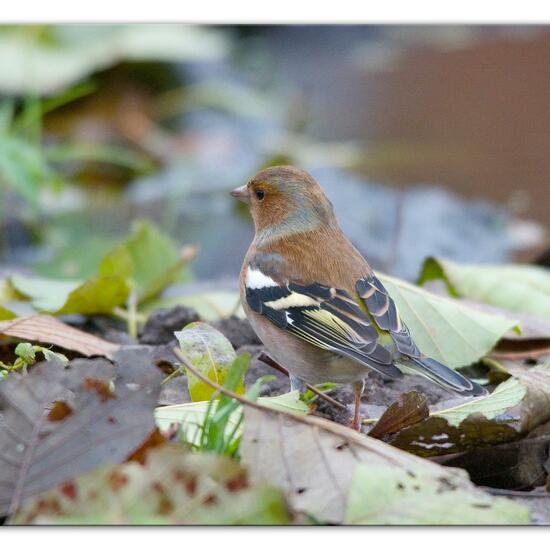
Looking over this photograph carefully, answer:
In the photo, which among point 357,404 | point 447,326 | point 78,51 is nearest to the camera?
point 357,404

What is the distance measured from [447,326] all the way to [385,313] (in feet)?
1.91

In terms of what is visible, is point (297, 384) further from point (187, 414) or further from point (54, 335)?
point (54, 335)

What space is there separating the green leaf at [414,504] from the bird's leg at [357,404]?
26.9 inches

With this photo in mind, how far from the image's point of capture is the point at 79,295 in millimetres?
4656

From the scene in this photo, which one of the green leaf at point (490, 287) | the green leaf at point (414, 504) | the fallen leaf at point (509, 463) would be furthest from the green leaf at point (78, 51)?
the green leaf at point (414, 504)

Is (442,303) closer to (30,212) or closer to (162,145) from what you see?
(30,212)

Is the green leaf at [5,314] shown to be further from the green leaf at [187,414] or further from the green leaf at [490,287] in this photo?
the green leaf at [490,287]

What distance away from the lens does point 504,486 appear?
10.5 ft

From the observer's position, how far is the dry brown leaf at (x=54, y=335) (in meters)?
3.93

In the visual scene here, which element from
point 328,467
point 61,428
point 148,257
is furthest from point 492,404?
point 148,257

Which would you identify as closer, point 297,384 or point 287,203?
point 297,384

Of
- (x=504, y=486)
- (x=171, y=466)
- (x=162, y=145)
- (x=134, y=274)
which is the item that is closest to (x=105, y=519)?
(x=171, y=466)

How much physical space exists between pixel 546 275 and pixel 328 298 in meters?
2.36

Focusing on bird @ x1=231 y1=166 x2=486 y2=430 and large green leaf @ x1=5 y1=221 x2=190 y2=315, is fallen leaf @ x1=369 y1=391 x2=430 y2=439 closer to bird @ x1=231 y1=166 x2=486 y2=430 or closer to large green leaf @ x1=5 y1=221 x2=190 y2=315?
bird @ x1=231 y1=166 x2=486 y2=430
